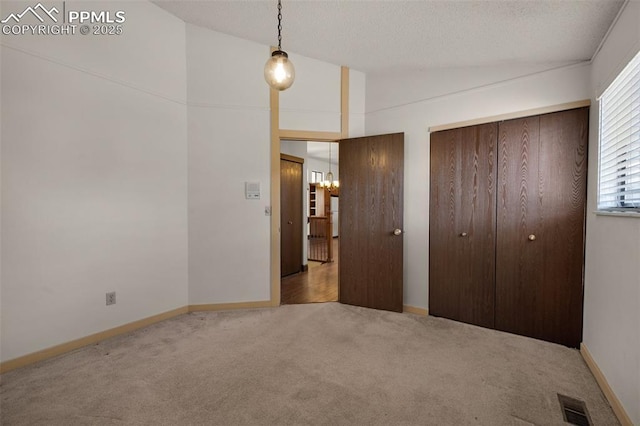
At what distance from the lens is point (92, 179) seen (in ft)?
8.91

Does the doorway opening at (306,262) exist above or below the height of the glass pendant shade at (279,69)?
below

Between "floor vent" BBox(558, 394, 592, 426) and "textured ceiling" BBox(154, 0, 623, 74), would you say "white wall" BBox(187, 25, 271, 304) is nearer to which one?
"textured ceiling" BBox(154, 0, 623, 74)

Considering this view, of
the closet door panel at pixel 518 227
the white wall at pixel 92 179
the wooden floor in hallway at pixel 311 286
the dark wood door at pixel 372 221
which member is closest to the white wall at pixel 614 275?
the closet door panel at pixel 518 227

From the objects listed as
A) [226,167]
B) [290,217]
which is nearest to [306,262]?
[290,217]

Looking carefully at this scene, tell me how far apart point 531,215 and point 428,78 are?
1817 mm

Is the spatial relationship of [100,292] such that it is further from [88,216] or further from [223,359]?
[223,359]

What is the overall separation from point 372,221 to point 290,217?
6.75 feet

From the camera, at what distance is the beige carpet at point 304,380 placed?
178 cm

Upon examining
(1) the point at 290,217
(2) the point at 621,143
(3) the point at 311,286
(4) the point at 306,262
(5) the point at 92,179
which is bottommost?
(3) the point at 311,286

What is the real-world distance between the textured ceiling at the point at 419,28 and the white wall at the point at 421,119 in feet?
0.85

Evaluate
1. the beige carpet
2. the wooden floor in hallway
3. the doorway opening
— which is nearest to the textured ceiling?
the doorway opening

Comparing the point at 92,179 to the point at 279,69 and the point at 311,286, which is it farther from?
the point at 311,286

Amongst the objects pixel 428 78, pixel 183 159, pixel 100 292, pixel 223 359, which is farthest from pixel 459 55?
pixel 100 292

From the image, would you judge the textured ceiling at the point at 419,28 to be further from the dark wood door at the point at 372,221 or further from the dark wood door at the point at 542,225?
the dark wood door at the point at 372,221
